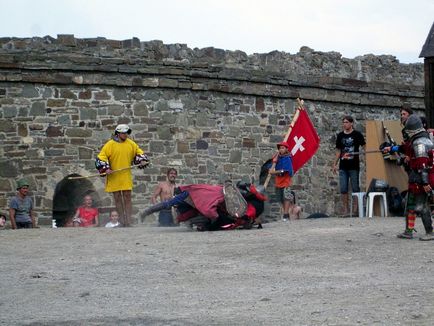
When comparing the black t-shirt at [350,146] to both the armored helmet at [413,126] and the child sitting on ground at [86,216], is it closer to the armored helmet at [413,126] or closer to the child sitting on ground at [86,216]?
the child sitting on ground at [86,216]

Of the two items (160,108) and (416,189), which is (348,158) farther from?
Answer: (416,189)

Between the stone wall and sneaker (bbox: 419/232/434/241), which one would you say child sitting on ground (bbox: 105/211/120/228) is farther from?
sneaker (bbox: 419/232/434/241)

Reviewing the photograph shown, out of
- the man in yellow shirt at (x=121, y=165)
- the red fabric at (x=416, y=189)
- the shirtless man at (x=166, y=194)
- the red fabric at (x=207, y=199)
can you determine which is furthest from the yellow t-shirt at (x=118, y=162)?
the red fabric at (x=416, y=189)

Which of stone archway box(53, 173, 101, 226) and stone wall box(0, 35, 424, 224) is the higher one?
stone wall box(0, 35, 424, 224)

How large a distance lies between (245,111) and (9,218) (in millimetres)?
5532

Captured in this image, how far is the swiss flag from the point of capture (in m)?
21.1

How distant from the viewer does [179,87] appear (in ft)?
71.8

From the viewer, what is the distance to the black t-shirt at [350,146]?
2042 cm

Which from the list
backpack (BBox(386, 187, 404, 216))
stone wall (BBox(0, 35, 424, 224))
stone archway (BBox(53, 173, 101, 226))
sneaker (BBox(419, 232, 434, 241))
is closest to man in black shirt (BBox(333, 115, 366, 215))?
backpack (BBox(386, 187, 404, 216))

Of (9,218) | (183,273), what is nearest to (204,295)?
(183,273)

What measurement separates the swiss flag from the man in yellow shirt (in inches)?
156

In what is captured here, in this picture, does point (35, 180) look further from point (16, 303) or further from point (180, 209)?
point (16, 303)

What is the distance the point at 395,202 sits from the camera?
20359mm

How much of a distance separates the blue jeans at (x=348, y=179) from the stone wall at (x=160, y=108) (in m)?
2.85
